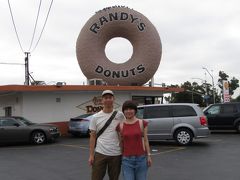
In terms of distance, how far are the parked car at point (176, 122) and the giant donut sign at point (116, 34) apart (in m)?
10.2

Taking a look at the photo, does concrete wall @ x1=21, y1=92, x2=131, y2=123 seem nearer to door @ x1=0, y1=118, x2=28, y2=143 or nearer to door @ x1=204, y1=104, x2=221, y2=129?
door @ x1=0, y1=118, x2=28, y2=143

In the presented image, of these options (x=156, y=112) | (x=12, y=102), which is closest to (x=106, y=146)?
(x=156, y=112)

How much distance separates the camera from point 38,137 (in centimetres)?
1767

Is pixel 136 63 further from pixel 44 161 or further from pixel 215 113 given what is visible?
pixel 44 161

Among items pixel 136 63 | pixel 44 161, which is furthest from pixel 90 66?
pixel 44 161

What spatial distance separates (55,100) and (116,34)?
580 centimetres

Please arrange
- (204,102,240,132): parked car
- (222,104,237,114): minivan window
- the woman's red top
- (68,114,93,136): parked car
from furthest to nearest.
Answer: (222,104,237,114): minivan window → (204,102,240,132): parked car → (68,114,93,136): parked car → the woman's red top

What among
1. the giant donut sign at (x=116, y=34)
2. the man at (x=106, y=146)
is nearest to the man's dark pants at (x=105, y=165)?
the man at (x=106, y=146)

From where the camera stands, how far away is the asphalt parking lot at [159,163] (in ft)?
30.1

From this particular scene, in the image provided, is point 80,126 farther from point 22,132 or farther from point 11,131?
point 11,131

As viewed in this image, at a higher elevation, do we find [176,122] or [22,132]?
[176,122]

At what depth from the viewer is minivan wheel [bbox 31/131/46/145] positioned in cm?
→ 1759

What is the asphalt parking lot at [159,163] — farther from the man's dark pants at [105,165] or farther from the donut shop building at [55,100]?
the donut shop building at [55,100]

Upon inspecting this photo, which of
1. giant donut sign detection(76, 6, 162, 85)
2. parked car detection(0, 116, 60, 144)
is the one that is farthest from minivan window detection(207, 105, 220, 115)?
parked car detection(0, 116, 60, 144)
